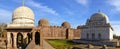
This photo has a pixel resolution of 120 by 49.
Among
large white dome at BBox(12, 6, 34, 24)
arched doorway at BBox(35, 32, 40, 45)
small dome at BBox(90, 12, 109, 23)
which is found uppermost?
small dome at BBox(90, 12, 109, 23)

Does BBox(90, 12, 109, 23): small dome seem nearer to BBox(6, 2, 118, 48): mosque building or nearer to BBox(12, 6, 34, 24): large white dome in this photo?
BBox(6, 2, 118, 48): mosque building

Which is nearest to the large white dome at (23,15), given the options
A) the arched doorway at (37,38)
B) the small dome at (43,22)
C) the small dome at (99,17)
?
the arched doorway at (37,38)

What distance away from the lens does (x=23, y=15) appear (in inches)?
1125

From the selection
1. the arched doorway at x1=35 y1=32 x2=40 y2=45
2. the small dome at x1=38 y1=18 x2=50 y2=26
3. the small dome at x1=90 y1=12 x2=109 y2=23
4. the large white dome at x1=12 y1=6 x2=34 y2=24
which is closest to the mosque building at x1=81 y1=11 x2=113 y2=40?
the small dome at x1=90 y1=12 x2=109 y2=23

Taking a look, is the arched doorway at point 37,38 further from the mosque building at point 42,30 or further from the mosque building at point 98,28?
the mosque building at point 98,28

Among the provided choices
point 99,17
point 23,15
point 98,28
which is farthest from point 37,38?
point 98,28

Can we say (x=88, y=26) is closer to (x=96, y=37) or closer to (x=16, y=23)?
(x=96, y=37)

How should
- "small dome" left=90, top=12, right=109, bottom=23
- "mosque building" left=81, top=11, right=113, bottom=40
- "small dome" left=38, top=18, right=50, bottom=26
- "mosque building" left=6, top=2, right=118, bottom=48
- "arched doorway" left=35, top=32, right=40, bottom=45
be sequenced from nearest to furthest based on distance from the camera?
1. "arched doorway" left=35, top=32, right=40, bottom=45
2. "mosque building" left=6, top=2, right=118, bottom=48
3. "mosque building" left=81, top=11, right=113, bottom=40
4. "small dome" left=90, top=12, right=109, bottom=23
5. "small dome" left=38, top=18, right=50, bottom=26

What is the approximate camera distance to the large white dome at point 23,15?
28.5m

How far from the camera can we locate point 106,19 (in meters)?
68.9

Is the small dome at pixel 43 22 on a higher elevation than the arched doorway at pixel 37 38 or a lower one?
higher

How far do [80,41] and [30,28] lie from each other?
1735 inches

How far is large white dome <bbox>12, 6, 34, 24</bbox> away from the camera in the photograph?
93.7 ft

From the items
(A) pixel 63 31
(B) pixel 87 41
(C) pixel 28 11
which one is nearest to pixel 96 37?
(B) pixel 87 41
